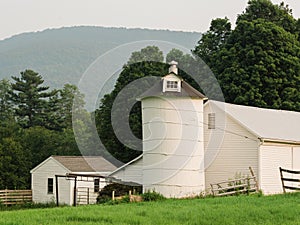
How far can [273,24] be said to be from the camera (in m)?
48.2

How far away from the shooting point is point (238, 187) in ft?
96.1

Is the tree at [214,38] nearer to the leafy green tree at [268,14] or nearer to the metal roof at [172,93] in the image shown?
the leafy green tree at [268,14]

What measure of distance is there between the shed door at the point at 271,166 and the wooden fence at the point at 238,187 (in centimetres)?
62

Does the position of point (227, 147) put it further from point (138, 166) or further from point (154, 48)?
point (154, 48)

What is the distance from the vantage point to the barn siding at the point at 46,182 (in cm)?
4344

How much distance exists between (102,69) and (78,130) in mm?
30872

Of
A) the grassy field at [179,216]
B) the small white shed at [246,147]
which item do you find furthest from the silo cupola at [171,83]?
the grassy field at [179,216]

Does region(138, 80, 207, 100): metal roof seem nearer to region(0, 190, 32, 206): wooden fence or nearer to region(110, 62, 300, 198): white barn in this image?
region(110, 62, 300, 198): white barn

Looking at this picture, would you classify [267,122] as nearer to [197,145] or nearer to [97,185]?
[197,145]

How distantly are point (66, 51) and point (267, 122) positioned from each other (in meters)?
112

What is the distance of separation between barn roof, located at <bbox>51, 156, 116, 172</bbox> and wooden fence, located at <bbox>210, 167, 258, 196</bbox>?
15.0m

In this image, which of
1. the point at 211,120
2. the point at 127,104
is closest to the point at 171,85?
the point at 211,120

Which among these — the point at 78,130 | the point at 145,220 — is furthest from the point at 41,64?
the point at 145,220

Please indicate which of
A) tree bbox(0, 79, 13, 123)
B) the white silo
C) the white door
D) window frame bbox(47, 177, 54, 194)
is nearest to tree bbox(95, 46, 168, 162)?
window frame bbox(47, 177, 54, 194)
